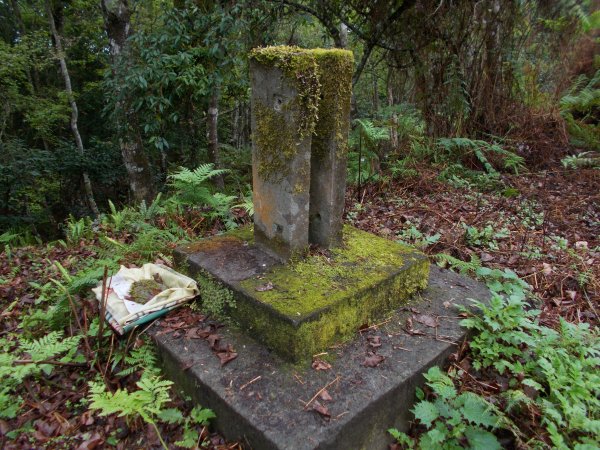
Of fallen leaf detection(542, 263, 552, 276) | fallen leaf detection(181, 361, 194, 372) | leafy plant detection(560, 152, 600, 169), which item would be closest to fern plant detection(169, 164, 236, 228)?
fallen leaf detection(181, 361, 194, 372)

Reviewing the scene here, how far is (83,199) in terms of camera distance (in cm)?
1259

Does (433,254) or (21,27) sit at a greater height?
(21,27)

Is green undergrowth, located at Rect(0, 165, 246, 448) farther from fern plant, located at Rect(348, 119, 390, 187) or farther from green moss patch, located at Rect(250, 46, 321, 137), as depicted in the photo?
fern plant, located at Rect(348, 119, 390, 187)

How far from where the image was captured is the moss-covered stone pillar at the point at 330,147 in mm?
2562

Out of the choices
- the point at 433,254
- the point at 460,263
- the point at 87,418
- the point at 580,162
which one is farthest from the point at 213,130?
the point at 580,162

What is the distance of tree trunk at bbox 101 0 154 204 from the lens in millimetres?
5584

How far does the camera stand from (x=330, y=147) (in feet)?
8.93

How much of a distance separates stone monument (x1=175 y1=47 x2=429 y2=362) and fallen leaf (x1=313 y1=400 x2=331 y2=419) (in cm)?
33

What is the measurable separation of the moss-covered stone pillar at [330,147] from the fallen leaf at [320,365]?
95 cm

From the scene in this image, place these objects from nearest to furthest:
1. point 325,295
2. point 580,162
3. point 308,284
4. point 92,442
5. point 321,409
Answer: point 321,409 → point 92,442 → point 325,295 → point 308,284 → point 580,162

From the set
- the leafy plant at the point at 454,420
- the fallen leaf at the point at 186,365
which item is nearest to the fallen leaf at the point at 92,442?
the fallen leaf at the point at 186,365

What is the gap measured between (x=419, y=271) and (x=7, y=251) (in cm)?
511

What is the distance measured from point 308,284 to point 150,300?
1219mm

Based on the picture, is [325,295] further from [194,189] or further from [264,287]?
[194,189]
